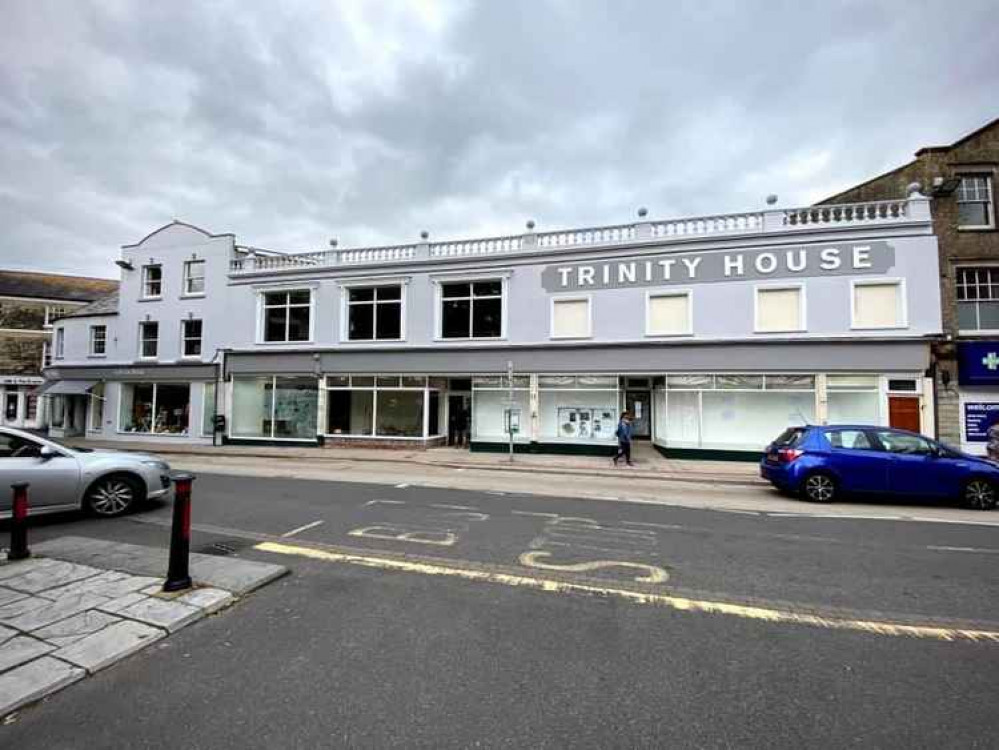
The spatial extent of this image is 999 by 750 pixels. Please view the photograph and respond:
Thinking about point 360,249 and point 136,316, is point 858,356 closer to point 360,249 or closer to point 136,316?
point 360,249

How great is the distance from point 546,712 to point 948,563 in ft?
19.0

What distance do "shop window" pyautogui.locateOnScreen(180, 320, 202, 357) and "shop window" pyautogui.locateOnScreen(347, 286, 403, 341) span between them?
8.10 m

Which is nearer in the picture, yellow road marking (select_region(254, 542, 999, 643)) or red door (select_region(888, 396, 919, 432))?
yellow road marking (select_region(254, 542, 999, 643))

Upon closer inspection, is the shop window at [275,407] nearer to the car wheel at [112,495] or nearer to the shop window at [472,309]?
the shop window at [472,309]

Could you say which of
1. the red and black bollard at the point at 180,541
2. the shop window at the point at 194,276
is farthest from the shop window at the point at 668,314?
the shop window at the point at 194,276

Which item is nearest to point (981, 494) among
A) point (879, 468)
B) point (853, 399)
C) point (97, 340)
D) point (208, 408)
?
point (879, 468)

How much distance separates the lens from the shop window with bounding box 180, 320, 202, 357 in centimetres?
2239

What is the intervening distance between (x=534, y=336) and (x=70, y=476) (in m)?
13.6

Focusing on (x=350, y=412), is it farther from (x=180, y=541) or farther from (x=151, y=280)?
(x=180, y=541)

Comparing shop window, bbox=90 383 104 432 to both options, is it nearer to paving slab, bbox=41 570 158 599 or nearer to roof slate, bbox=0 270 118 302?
roof slate, bbox=0 270 118 302

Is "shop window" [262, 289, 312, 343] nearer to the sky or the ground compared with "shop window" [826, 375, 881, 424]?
nearer to the sky

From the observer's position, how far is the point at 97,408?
23.9m

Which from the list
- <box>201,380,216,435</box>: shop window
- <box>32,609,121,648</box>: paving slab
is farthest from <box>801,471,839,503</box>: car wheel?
<box>201,380,216,435</box>: shop window

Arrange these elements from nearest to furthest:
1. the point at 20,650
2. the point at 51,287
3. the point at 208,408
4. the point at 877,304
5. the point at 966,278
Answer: the point at 20,650
the point at 877,304
the point at 966,278
the point at 208,408
the point at 51,287
